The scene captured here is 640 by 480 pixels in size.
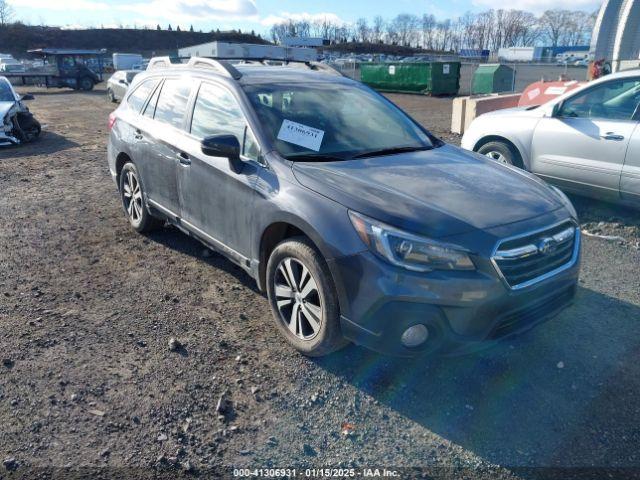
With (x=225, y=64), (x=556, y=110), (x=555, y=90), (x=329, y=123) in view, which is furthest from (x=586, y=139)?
(x=555, y=90)

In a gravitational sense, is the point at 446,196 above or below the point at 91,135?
above

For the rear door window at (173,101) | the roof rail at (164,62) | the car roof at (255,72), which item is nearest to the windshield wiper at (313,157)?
the car roof at (255,72)

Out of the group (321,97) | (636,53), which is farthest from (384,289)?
(636,53)

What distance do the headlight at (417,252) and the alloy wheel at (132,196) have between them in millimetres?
3409

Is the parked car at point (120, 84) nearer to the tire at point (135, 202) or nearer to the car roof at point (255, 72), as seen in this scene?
the tire at point (135, 202)

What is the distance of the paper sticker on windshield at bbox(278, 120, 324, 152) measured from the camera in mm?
3666

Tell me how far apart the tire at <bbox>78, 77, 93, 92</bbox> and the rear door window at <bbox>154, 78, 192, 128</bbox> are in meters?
32.9

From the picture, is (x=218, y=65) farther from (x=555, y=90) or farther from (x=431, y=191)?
(x=555, y=90)

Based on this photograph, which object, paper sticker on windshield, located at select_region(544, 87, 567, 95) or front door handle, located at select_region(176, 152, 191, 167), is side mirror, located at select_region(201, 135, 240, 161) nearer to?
front door handle, located at select_region(176, 152, 191, 167)

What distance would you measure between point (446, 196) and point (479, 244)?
1.51 feet

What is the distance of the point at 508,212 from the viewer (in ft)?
10.0

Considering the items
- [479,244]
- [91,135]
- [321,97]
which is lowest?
[91,135]

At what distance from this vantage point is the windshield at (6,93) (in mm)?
12469

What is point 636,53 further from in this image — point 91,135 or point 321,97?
point 321,97
